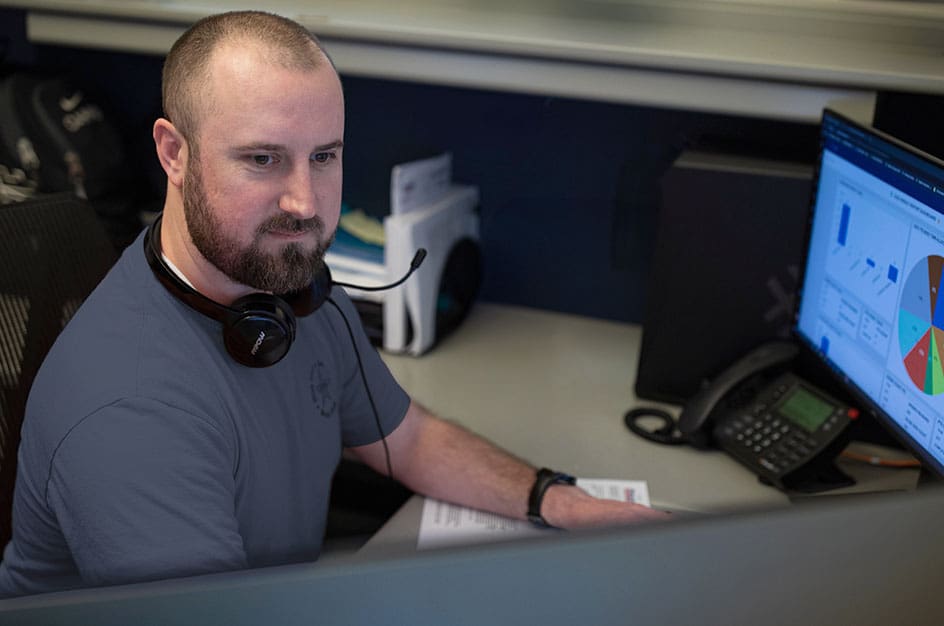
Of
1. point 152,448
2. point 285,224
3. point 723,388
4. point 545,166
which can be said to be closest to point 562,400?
point 723,388

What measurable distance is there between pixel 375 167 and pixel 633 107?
54cm

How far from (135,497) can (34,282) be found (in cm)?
46

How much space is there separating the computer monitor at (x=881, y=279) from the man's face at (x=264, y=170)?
65cm

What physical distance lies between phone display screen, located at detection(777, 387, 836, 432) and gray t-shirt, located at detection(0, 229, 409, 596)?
696mm

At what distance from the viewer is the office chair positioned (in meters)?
1.18

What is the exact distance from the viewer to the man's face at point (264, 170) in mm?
971

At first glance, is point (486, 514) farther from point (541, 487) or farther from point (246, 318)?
point (246, 318)

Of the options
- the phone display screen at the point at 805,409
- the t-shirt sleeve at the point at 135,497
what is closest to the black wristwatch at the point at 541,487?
the phone display screen at the point at 805,409

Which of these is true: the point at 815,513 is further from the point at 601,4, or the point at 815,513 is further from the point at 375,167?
the point at 375,167

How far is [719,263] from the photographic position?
1.57m

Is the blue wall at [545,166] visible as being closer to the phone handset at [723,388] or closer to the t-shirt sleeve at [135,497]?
the phone handset at [723,388]

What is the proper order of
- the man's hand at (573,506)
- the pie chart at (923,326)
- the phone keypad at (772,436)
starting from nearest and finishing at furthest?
the pie chart at (923,326)
the man's hand at (573,506)
the phone keypad at (772,436)

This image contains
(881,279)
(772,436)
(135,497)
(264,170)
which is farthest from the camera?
(772,436)

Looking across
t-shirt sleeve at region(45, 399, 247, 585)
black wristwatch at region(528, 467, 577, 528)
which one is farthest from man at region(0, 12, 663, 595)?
black wristwatch at region(528, 467, 577, 528)
